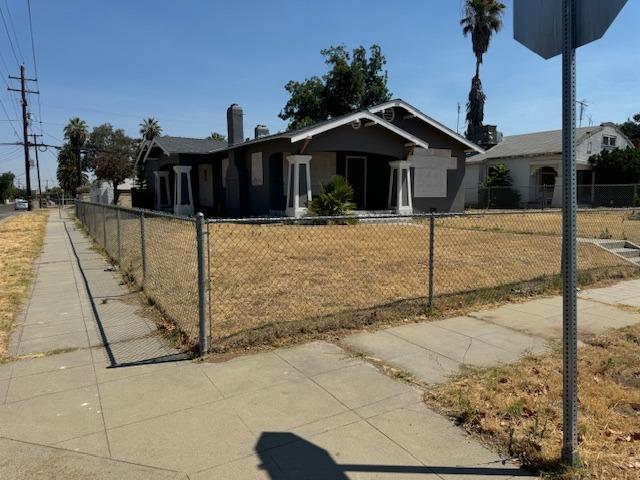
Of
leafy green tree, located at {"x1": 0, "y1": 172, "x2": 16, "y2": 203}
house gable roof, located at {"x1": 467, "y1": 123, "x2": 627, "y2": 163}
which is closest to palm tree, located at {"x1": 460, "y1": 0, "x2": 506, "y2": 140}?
house gable roof, located at {"x1": 467, "y1": 123, "x2": 627, "y2": 163}

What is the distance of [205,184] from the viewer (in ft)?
84.9

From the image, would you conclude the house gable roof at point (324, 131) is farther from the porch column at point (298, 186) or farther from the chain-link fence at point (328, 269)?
the chain-link fence at point (328, 269)

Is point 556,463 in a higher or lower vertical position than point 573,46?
lower

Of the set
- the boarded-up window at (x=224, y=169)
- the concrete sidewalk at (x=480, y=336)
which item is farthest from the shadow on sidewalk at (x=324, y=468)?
the boarded-up window at (x=224, y=169)

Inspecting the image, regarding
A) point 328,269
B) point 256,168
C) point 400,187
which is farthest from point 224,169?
point 328,269

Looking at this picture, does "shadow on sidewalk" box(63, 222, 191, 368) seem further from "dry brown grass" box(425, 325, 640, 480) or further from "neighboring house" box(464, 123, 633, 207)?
"neighboring house" box(464, 123, 633, 207)

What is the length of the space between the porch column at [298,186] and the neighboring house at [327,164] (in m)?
0.03

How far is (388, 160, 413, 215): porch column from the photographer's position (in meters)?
19.8

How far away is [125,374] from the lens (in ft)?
Answer: 13.9

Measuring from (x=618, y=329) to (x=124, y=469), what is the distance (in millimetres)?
5220

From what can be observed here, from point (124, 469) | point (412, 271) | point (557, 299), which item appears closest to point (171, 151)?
point (412, 271)

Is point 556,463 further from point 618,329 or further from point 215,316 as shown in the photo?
point 215,316

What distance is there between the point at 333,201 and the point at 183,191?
37.0 ft

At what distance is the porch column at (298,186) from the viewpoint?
674 inches
